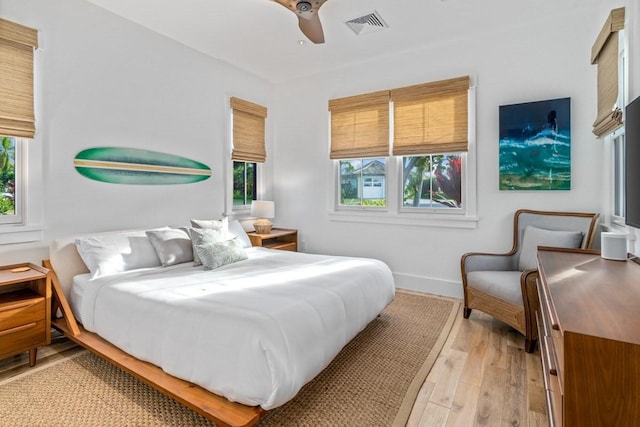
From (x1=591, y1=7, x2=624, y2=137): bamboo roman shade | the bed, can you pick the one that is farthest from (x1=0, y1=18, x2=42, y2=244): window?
A: (x1=591, y1=7, x2=624, y2=137): bamboo roman shade

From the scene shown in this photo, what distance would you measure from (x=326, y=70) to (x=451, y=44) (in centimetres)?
163

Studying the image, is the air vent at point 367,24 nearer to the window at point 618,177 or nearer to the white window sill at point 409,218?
the white window sill at point 409,218

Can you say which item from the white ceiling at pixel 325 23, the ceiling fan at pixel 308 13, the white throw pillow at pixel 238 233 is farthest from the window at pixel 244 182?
the ceiling fan at pixel 308 13

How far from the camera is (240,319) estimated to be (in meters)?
1.67

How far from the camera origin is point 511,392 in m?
2.01

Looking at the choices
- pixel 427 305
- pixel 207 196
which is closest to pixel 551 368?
pixel 427 305

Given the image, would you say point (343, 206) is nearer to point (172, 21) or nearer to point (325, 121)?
point (325, 121)

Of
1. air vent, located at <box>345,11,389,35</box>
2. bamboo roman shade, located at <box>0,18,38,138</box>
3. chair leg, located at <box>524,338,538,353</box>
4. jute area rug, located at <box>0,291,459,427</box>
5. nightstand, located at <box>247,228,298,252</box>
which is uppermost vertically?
air vent, located at <box>345,11,389,35</box>

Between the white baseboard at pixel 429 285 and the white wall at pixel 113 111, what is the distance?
250 cm

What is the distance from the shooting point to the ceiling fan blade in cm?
245

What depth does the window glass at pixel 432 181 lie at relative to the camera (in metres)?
3.84

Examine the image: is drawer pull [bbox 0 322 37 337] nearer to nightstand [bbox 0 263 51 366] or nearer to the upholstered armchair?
nightstand [bbox 0 263 51 366]

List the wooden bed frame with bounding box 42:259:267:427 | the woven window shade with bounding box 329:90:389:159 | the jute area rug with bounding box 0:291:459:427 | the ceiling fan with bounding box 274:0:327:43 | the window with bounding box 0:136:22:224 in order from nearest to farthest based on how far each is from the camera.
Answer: the wooden bed frame with bounding box 42:259:267:427 → the jute area rug with bounding box 0:291:459:427 → the ceiling fan with bounding box 274:0:327:43 → the window with bounding box 0:136:22:224 → the woven window shade with bounding box 329:90:389:159

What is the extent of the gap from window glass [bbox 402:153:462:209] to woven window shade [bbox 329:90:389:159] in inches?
15.9
